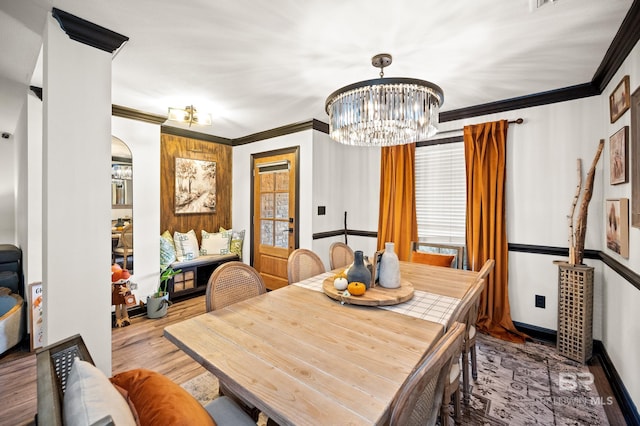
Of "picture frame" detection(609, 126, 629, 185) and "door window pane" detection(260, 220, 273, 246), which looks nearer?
"picture frame" detection(609, 126, 629, 185)

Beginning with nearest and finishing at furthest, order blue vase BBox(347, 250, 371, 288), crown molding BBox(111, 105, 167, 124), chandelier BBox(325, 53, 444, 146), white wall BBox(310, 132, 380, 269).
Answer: chandelier BBox(325, 53, 444, 146)
blue vase BBox(347, 250, 371, 288)
crown molding BBox(111, 105, 167, 124)
white wall BBox(310, 132, 380, 269)

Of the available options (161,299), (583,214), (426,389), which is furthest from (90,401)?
(583,214)

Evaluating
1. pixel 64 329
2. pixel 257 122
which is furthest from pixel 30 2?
pixel 257 122

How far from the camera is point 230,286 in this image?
6.00 ft

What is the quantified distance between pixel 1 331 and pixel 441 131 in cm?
481

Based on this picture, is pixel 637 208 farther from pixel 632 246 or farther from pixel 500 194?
pixel 500 194

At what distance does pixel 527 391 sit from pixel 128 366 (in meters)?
3.14

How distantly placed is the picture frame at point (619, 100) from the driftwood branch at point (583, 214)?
13.6 inches

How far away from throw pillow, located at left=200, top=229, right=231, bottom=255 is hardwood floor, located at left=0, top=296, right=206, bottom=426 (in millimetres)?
1275

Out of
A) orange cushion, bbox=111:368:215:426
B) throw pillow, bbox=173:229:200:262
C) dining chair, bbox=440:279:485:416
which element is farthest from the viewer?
throw pillow, bbox=173:229:200:262

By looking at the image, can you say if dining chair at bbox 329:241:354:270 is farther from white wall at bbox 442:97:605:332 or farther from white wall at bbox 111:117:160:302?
white wall at bbox 111:117:160:302

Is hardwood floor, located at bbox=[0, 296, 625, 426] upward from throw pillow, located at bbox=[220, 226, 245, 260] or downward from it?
downward

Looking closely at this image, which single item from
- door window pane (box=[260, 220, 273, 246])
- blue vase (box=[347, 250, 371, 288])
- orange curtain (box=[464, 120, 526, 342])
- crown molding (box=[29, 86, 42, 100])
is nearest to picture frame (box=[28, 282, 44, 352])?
crown molding (box=[29, 86, 42, 100])

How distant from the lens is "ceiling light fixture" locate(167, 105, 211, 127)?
2.96 metres
